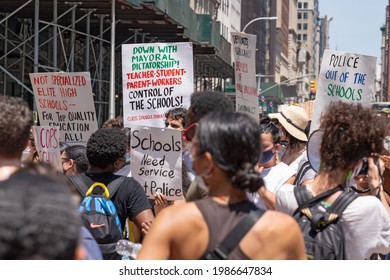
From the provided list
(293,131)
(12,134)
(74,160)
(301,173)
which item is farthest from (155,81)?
(12,134)

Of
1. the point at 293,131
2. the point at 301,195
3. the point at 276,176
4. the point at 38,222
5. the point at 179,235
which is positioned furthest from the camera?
the point at 293,131

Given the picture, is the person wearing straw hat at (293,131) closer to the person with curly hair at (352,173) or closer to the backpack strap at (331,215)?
the person with curly hair at (352,173)

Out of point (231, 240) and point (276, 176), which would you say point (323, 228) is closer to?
point (231, 240)

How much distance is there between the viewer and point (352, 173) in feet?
13.5

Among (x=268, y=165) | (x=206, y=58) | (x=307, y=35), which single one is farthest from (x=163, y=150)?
(x=307, y=35)

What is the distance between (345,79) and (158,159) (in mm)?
1990

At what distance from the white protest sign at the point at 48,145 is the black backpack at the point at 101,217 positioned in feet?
7.15

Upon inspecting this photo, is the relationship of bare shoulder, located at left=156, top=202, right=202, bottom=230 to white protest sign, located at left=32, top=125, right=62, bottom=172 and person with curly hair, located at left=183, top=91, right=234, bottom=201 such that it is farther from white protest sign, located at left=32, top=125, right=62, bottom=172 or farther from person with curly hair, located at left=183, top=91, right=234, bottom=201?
white protest sign, located at left=32, top=125, right=62, bottom=172

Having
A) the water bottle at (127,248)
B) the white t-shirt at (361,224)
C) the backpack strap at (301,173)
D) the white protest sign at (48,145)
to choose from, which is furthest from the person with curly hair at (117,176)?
the white protest sign at (48,145)

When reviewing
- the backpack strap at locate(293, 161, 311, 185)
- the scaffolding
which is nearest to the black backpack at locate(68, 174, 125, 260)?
the backpack strap at locate(293, 161, 311, 185)

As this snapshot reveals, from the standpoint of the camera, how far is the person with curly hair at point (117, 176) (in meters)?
5.41

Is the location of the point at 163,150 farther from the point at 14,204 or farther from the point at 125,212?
the point at 14,204

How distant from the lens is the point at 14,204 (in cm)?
225

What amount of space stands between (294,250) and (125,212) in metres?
2.29
